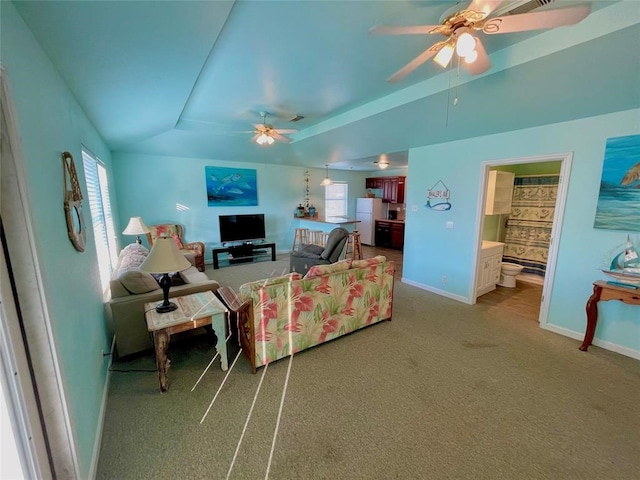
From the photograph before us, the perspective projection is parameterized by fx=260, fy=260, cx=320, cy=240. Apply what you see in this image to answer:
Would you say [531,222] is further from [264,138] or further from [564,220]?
[264,138]

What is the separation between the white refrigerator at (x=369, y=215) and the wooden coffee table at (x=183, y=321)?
20.3 feet

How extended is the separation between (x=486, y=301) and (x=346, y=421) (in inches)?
124

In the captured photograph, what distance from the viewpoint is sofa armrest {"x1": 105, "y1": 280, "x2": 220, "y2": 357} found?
239 cm

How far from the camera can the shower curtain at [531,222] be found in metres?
4.59

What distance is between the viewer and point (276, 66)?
2334 mm

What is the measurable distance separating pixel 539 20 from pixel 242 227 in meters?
5.69

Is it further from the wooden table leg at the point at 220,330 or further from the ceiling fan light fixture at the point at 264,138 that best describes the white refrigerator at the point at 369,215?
the wooden table leg at the point at 220,330

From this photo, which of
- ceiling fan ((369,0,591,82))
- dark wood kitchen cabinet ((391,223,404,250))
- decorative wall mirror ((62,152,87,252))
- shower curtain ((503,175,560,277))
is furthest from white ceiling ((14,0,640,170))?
dark wood kitchen cabinet ((391,223,404,250))

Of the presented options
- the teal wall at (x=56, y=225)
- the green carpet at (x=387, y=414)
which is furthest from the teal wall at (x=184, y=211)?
the green carpet at (x=387, y=414)

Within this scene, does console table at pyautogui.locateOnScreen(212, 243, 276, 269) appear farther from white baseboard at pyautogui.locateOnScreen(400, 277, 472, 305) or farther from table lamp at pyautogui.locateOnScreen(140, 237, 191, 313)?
table lamp at pyautogui.locateOnScreen(140, 237, 191, 313)

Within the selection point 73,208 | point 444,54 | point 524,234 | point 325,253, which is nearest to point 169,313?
point 73,208

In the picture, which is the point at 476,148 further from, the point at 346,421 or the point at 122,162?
the point at 122,162

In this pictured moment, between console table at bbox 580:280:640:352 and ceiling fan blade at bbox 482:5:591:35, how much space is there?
8.01 feet

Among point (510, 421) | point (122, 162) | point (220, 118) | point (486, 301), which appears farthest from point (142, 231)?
point (486, 301)
